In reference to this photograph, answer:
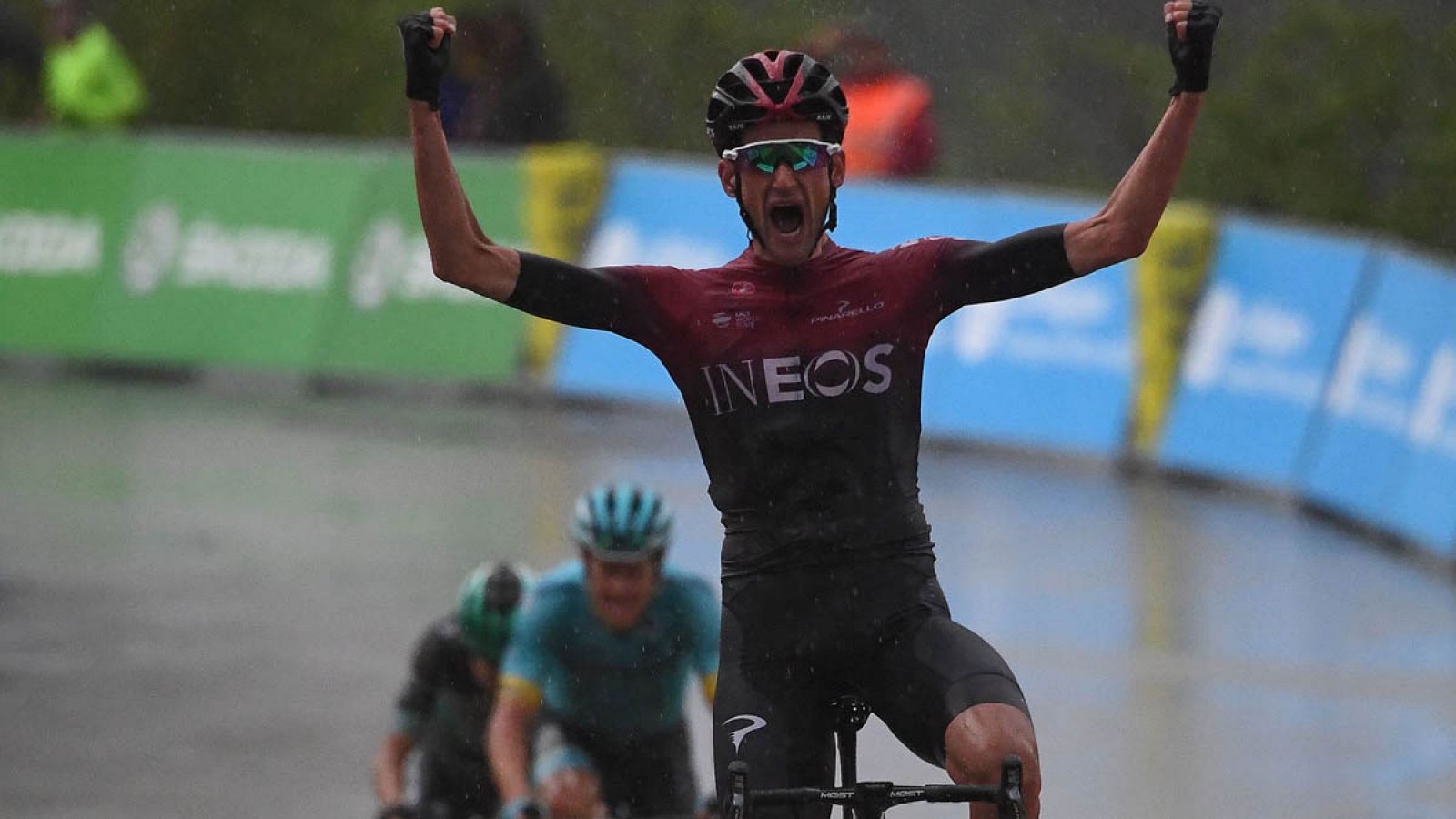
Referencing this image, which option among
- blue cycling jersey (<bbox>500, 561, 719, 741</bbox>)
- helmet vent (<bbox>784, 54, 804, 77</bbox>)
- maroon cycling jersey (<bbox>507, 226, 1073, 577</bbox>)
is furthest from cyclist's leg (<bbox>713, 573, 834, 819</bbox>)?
blue cycling jersey (<bbox>500, 561, 719, 741</bbox>)

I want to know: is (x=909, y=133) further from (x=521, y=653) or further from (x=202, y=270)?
(x=521, y=653)

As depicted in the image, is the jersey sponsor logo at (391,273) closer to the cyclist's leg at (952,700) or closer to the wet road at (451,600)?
the wet road at (451,600)

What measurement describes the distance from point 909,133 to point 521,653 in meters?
11.6

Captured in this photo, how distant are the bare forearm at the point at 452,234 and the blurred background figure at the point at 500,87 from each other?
1481 centimetres

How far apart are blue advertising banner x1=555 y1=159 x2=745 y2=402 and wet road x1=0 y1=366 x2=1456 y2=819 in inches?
11.6

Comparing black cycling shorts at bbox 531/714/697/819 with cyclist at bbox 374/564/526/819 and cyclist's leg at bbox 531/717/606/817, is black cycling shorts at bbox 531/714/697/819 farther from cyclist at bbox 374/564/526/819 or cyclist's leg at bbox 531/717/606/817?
cyclist at bbox 374/564/526/819

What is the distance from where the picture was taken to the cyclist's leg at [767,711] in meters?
6.14

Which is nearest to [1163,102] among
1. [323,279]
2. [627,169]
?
[627,169]

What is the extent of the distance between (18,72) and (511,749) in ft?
65.1


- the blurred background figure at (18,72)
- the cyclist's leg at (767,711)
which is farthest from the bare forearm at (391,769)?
the blurred background figure at (18,72)

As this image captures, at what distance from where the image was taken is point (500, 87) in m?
21.6

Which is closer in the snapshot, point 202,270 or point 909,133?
point 909,133

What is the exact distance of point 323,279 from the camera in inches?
864

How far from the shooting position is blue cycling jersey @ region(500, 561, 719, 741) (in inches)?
353
